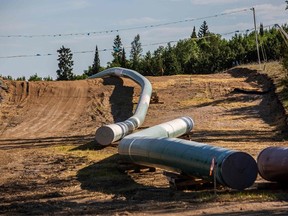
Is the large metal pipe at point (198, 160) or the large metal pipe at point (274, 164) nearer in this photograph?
the large metal pipe at point (198, 160)

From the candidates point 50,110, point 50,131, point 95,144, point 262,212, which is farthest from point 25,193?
point 50,110

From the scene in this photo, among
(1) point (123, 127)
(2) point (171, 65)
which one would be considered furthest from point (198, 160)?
(2) point (171, 65)

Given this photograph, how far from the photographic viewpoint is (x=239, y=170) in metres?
13.7

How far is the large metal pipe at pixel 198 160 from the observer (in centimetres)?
1362

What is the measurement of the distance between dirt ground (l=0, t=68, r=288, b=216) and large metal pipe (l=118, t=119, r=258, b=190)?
401 millimetres

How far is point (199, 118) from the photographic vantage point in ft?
109

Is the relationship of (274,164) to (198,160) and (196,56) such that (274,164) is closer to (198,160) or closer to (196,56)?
(198,160)

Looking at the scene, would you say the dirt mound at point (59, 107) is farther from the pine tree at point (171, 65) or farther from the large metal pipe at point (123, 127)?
the pine tree at point (171, 65)

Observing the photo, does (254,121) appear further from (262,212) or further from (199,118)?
(262,212)

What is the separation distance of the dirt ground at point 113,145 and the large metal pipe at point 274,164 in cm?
34

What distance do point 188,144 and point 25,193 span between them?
4.45 meters

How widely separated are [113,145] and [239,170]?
11438mm

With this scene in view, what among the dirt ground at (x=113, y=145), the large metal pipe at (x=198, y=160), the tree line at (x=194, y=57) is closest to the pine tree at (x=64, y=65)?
the tree line at (x=194, y=57)

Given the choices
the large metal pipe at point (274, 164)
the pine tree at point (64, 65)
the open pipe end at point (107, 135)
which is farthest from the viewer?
the pine tree at point (64, 65)
